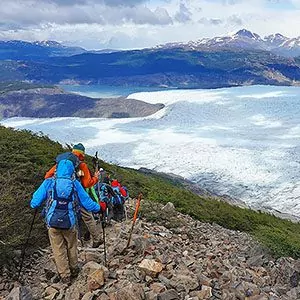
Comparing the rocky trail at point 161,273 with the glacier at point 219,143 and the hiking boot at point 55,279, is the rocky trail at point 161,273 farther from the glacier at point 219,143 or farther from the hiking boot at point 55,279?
the glacier at point 219,143

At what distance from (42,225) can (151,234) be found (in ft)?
5.63

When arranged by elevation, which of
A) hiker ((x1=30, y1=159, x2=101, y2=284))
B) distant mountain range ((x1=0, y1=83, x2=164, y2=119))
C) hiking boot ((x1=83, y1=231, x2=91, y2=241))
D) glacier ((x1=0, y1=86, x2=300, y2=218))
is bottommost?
distant mountain range ((x1=0, y1=83, x2=164, y2=119))

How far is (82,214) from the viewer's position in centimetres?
566

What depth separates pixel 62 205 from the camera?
435 centimetres

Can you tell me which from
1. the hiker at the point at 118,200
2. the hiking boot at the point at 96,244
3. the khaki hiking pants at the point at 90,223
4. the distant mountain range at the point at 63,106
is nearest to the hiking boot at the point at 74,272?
the khaki hiking pants at the point at 90,223

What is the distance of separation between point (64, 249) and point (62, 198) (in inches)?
24.8

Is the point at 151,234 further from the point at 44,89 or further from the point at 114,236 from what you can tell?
the point at 44,89

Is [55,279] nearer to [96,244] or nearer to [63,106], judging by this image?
[96,244]

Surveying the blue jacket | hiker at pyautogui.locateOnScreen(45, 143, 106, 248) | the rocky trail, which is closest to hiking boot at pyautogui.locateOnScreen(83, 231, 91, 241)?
the rocky trail

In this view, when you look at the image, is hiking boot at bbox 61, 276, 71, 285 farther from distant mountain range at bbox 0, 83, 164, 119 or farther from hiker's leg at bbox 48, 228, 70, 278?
distant mountain range at bbox 0, 83, 164, 119

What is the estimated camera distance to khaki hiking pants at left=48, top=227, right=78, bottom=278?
456 cm

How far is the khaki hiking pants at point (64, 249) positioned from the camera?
4564 mm

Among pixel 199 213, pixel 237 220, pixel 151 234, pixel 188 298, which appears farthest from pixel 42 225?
pixel 237 220

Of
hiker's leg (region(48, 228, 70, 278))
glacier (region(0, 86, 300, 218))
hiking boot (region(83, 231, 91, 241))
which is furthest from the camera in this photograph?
glacier (region(0, 86, 300, 218))
